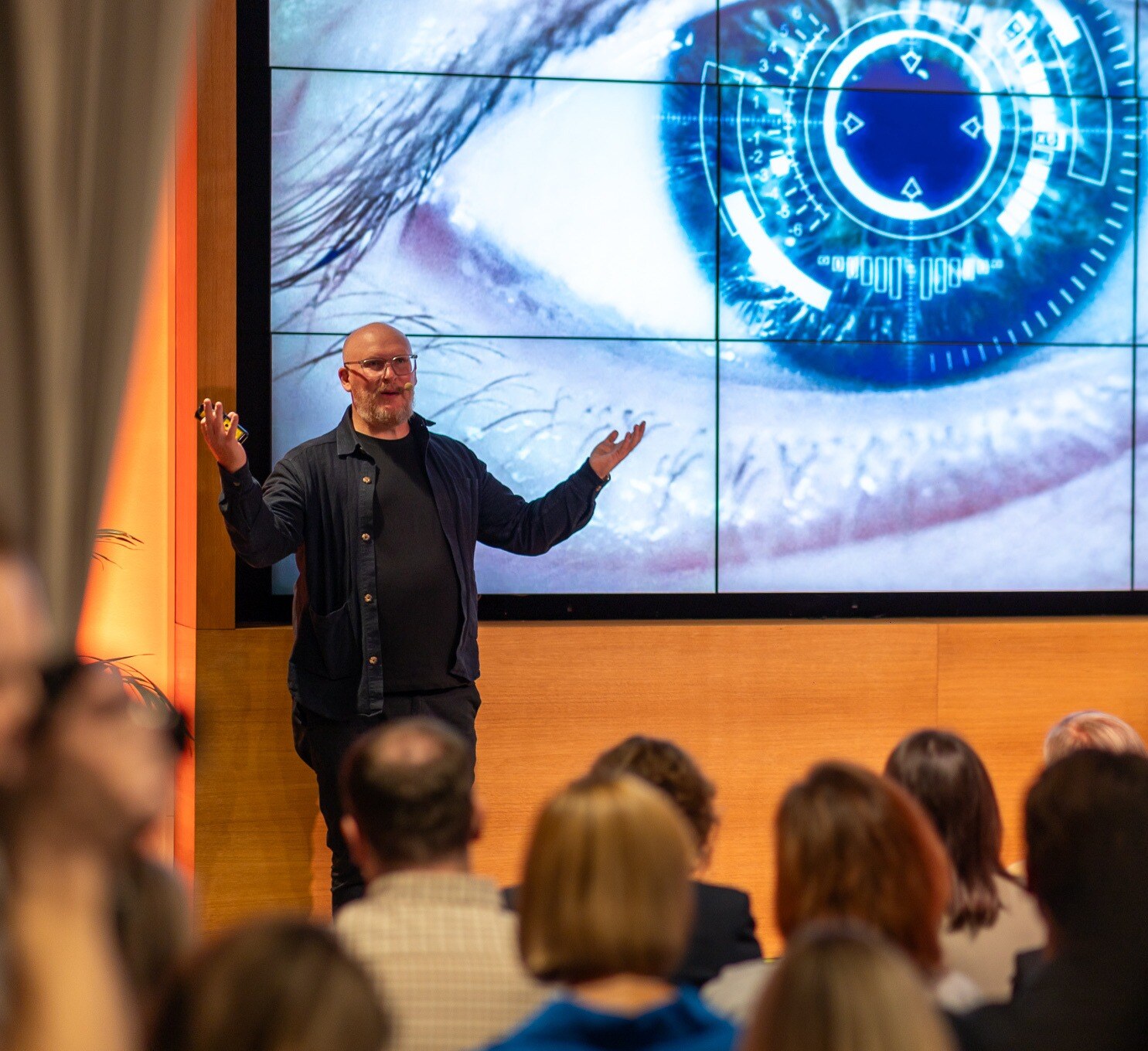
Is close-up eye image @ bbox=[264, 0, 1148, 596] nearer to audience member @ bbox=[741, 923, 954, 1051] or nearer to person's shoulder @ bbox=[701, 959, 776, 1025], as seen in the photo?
person's shoulder @ bbox=[701, 959, 776, 1025]

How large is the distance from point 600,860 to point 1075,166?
149 inches

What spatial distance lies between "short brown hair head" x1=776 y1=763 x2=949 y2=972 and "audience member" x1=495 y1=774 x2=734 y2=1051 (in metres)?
0.26

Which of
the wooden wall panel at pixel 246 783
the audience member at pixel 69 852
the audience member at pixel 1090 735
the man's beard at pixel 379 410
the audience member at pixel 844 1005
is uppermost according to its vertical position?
the man's beard at pixel 379 410

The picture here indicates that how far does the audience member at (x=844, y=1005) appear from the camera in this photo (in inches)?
47.1

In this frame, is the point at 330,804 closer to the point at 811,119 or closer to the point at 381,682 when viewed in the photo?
the point at 381,682

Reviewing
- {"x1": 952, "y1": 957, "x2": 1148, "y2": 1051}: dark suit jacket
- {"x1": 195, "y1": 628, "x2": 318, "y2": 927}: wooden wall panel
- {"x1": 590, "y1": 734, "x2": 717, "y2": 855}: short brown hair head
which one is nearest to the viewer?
{"x1": 952, "y1": 957, "x2": 1148, "y2": 1051}: dark suit jacket

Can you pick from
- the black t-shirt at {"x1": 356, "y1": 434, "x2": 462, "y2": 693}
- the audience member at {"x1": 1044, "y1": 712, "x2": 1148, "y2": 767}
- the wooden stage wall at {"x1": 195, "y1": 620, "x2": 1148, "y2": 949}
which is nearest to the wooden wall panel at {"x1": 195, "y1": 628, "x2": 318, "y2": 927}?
the wooden stage wall at {"x1": 195, "y1": 620, "x2": 1148, "y2": 949}

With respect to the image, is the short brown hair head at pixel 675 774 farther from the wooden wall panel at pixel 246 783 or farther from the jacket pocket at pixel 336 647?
the wooden wall panel at pixel 246 783

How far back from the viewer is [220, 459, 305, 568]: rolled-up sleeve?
3.50 metres

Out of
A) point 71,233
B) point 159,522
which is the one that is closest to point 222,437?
point 159,522

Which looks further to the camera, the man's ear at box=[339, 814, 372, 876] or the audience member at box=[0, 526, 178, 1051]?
the man's ear at box=[339, 814, 372, 876]

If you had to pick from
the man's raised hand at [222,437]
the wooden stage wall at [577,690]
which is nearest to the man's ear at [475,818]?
the man's raised hand at [222,437]

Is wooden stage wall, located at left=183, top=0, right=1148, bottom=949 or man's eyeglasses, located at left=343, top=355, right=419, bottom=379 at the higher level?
man's eyeglasses, located at left=343, top=355, right=419, bottom=379

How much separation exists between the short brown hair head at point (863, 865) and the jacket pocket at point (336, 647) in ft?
6.59
